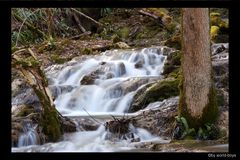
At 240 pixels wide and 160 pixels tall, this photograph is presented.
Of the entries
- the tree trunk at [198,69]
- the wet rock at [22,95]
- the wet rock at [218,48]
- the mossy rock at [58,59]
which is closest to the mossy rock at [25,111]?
the wet rock at [22,95]

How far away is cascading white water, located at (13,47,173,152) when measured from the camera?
6.07 metres

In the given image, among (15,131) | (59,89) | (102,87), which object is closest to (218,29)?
(102,87)

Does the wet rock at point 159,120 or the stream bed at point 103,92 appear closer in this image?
the stream bed at point 103,92

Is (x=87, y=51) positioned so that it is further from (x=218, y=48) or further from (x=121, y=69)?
(x=218, y=48)

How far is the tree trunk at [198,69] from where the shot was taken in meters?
6.16

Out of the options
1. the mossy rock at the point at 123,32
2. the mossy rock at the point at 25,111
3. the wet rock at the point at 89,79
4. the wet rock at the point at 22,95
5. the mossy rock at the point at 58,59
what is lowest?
the mossy rock at the point at 25,111

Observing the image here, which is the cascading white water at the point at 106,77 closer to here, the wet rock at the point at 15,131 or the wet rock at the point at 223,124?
the wet rock at the point at 15,131

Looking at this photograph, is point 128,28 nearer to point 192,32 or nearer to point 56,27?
point 56,27

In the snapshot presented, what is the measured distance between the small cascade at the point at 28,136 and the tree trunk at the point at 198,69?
2034mm

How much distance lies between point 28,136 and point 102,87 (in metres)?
3.09

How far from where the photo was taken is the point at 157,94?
769cm

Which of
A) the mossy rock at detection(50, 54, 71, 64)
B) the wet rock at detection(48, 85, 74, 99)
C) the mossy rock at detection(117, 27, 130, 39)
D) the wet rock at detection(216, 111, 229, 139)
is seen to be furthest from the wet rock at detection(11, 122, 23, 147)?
the mossy rock at detection(117, 27, 130, 39)
